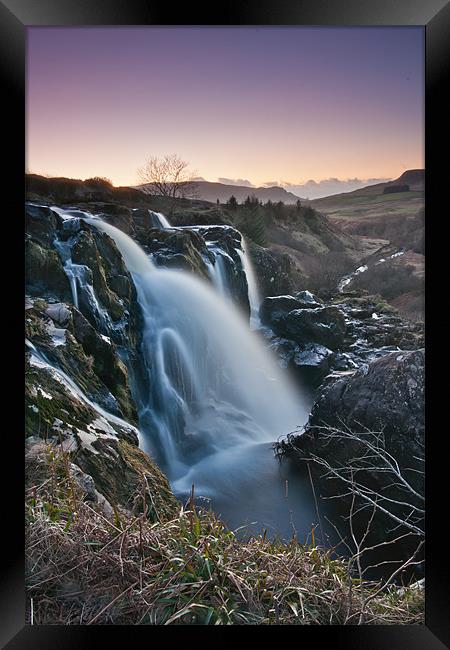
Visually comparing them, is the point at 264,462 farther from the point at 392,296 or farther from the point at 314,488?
the point at 392,296

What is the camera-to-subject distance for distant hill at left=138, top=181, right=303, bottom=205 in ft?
7.91

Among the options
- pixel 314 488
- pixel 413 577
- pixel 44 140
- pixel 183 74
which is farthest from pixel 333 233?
pixel 413 577

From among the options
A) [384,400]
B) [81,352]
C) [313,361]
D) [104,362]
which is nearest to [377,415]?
[384,400]

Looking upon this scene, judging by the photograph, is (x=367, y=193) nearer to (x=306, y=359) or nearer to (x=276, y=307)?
(x=276, y=307)

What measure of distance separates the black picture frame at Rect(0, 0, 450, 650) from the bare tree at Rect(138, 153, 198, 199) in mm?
536

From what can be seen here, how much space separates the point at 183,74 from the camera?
240 centimetres

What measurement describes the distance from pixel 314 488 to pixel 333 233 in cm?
115

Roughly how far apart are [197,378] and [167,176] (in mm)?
908

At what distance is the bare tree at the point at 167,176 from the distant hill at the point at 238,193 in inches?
2.2

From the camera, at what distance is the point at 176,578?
1885 mm

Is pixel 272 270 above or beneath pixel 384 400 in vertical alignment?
above

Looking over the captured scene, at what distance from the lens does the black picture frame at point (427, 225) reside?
1.91m

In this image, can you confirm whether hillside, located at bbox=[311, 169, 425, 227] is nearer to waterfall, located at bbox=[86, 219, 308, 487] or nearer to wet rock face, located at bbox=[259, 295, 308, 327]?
wet rock face, located at bbox=[259, 295, 308, 327]

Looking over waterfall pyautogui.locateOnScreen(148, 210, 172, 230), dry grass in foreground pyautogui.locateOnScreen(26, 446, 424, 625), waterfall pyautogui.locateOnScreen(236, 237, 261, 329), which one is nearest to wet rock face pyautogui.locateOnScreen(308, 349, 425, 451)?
waterfall pyautogui.locateOnScreen(236, 237, 261, 329)
